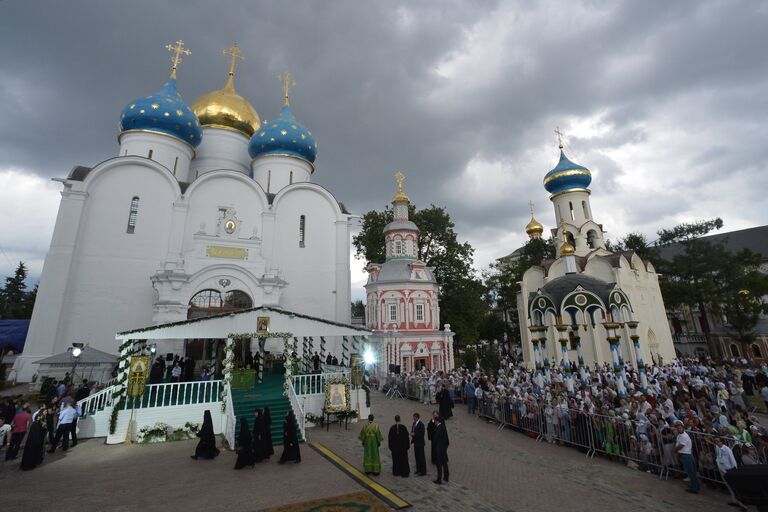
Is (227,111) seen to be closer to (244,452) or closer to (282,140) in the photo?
(282,140)

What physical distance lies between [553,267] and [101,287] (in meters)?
29.4

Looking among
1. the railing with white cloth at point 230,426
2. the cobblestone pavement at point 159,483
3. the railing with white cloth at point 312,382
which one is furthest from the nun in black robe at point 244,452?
the railing with white cloth at point 312,382

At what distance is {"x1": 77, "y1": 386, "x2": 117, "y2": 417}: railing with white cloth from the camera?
416 inches

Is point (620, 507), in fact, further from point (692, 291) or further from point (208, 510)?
point (692, 291)

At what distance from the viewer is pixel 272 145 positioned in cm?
2486

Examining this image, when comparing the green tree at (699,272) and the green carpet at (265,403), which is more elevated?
the green tree at (699,272)

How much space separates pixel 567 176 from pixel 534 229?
8.63 meters

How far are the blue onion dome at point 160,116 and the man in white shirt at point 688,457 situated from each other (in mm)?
26265

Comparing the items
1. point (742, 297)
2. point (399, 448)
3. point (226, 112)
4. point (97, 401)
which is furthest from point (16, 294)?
point (742, 297)

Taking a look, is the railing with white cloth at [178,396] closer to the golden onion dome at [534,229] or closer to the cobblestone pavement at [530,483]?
the cobblestone pavement at [530,483]

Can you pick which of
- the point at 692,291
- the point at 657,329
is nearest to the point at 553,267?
the point at 657,329

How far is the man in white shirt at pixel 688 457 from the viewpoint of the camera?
6.67 meters

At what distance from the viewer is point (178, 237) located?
64.2ft

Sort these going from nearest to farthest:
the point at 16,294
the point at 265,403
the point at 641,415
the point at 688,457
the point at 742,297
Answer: the point at 688,457 < the point at 641,415 < the point at 265,403 < the point at 742,297 < the point at 16,294
